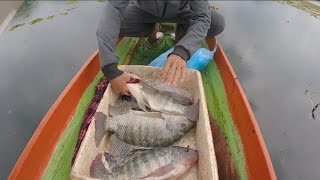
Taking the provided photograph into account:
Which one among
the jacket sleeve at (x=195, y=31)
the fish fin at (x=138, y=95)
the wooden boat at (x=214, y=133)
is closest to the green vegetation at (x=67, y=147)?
the wooden boat at (x=214, y=133)

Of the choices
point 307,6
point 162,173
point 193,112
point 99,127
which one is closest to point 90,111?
point 99,127

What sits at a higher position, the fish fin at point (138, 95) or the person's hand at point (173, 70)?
the person's hand at point (173, 70)

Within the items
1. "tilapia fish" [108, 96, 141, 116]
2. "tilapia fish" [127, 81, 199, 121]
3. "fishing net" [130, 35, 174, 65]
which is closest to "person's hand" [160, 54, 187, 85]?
"tilapia fish" [127, 81, 199, 121]

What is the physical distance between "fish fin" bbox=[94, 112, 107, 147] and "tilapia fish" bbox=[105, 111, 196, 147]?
0.04 m

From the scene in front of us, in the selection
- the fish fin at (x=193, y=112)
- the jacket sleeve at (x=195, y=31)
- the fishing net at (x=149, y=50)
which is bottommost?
the fishing net at (x=149, y=50)

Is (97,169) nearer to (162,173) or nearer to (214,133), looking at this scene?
(162,173)

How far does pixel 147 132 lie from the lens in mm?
2869

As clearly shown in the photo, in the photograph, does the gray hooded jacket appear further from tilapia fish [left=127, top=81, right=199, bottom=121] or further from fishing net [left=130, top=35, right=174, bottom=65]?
fishing net [left=130, top=35, right=174, bottom=65]

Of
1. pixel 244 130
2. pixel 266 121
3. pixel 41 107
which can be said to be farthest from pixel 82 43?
pixel 244 130

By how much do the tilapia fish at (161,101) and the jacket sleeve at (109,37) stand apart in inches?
9.1

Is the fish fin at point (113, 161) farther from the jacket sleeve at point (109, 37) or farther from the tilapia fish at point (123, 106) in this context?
the jacket sleeve at point (109, 37)

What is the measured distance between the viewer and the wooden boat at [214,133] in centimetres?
249

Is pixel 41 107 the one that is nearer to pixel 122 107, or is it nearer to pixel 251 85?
pixel 122 107

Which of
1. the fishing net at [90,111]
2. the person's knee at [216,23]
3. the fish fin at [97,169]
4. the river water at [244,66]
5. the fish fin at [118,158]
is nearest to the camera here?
the fish fin at [97,169]
